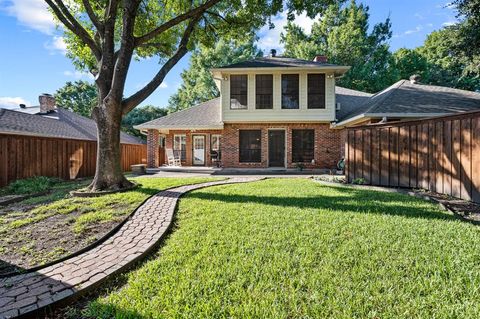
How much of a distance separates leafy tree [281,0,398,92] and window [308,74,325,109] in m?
12.1

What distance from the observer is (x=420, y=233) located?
3656 millimetres

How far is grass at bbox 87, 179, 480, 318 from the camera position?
2.06 m

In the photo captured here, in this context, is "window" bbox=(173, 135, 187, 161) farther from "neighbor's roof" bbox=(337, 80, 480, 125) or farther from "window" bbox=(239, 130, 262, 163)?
"neighbor's roof" bbox=(337, 80, 480, 125)

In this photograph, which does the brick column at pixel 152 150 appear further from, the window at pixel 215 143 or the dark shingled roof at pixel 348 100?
the dark shingled roof at pixel 348 100

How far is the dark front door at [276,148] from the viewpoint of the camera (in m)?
14.5

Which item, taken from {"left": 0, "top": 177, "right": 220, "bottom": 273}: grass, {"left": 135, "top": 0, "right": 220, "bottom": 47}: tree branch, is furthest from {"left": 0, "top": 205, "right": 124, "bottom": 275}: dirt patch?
{"left": 135, "top": 0, "right": 220, "bottom": 47}: tree branch

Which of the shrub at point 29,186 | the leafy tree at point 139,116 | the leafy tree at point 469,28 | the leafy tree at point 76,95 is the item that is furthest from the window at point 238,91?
the leafy tree at point 76,95

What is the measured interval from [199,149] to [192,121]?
2.41 metres

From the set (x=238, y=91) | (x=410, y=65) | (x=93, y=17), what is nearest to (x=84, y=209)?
(x=93, y=17)

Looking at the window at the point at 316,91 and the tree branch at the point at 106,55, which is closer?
the tree branch at the point at 106,55

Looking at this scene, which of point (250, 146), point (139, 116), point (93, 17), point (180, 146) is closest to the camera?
point (93, 17)

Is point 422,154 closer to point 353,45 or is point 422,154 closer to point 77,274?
point 77,274

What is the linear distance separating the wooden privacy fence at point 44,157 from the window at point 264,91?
9.01 metres

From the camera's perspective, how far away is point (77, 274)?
8.68ft
